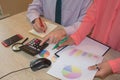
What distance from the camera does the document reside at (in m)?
0.91

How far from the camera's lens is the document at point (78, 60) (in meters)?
0.91

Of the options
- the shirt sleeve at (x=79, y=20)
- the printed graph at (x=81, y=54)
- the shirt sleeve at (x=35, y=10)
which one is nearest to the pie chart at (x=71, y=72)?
the printed graph at (x=81, y=54)

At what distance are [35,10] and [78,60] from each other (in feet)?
2.10

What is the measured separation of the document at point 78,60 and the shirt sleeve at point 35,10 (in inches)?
17.4

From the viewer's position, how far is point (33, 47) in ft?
3.53

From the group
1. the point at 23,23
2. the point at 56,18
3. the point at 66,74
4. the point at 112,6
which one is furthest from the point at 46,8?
the point at 66,74

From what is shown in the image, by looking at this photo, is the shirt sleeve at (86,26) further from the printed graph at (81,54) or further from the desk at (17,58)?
the desk at (17,58)

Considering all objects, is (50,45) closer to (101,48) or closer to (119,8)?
(101,48)

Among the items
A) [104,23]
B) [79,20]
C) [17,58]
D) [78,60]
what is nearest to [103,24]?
[104,23]

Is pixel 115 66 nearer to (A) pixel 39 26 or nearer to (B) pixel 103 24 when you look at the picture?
(B) pixel 103 24

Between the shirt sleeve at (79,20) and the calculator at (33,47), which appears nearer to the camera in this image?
the calculator at (33,47)

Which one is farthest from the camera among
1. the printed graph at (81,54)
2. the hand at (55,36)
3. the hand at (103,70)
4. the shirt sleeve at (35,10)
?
the shirt sleeve at (35,10)

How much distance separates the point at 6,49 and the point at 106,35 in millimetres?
616

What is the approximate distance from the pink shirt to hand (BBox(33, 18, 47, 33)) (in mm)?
232
